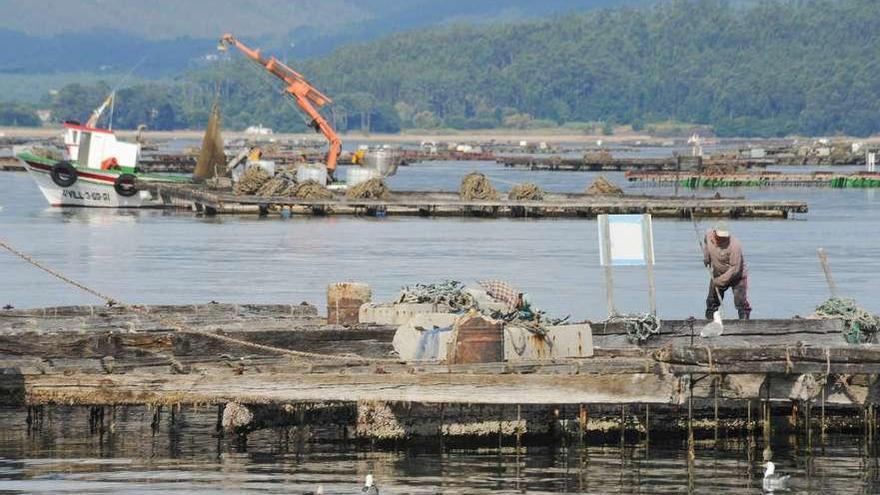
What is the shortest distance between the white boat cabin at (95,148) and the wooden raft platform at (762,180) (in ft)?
111

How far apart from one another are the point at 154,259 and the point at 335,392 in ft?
87.7

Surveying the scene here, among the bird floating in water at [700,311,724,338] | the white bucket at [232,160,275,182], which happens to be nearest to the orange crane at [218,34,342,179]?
the white bucket at [232,160,275,182]

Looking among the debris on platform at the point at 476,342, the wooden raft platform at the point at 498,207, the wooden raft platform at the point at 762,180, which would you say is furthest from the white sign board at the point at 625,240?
the wooden raft platform at the point at 762,180

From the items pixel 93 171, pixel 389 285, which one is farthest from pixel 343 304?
pixel 93 171

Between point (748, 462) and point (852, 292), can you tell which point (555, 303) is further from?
point (748, 462)

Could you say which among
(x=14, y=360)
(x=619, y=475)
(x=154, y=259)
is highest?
(x=154, y=259)

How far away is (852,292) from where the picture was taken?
37.2 meters

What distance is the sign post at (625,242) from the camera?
74.1 feet

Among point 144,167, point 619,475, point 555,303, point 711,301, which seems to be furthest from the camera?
point 144,167

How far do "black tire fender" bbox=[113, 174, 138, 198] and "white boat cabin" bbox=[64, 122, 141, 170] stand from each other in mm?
735

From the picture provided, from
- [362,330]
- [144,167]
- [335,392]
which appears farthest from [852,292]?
[144,167]

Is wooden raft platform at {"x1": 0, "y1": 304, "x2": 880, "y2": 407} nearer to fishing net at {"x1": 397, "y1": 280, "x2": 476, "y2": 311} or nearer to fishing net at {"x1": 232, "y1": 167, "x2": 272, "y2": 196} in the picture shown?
fishing net at {"x1": 397, "y1": 280, "x2": 476, "y2": 311}

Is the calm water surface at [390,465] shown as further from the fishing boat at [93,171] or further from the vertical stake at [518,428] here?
the fishing boat at [93,171]

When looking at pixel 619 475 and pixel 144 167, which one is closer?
pixel 619 475
